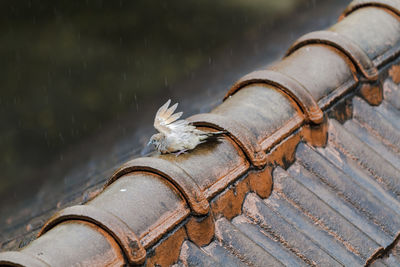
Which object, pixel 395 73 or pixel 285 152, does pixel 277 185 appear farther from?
pixel 395 73

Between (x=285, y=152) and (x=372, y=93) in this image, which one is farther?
(x=372, y=93)

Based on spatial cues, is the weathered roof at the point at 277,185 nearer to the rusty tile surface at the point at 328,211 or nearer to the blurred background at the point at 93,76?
the rusty tile surface at the point at 328,211

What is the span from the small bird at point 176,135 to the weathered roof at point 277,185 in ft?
0.17

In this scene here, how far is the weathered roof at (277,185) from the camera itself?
8.63 ft

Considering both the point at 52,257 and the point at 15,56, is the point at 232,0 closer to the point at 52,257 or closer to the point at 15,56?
the point at 15,56

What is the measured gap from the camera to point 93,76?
340 inches

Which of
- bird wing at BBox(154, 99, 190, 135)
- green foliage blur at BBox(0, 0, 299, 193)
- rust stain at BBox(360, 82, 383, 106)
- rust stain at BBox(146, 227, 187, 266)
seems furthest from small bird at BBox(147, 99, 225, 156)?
green foliage blur at BBox(0, 0, 299, 193)

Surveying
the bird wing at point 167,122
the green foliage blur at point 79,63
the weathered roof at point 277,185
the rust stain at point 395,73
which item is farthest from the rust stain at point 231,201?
the green foliage blur at point 79,63

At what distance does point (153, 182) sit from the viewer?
2.87 meters

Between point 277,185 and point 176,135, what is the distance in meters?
0.57

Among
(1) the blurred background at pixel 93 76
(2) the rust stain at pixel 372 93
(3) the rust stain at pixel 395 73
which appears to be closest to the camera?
(2) the rust stain at pixel 372 93

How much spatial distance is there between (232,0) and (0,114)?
4046 mm

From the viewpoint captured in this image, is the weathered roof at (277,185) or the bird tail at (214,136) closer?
Result: the weathered roof at (277,185)

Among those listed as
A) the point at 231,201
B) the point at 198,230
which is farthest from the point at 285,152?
the point at 198,230
